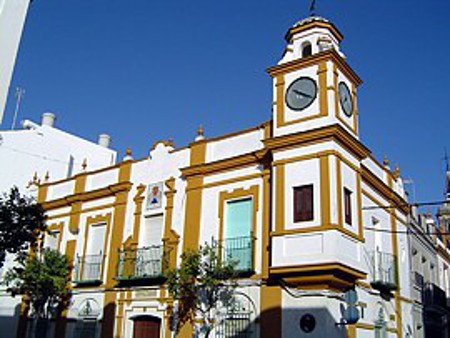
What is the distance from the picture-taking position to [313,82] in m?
14.8

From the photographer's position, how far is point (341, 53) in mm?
15906

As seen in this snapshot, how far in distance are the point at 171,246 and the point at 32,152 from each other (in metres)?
12.7

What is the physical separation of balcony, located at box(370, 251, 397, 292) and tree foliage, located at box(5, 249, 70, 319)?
11.1 metres

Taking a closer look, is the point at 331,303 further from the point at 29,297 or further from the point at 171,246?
the point at 29,297

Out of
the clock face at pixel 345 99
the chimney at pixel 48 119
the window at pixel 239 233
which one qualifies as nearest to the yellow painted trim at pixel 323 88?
the clock face at pixel 345 99

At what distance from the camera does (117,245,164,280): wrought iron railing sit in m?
16.7

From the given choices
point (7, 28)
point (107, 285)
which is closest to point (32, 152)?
point (107, 285)

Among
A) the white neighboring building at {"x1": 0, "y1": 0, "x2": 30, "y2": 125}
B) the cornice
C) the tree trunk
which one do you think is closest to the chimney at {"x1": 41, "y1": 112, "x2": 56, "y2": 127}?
the cornice

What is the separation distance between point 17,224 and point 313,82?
8.94 meters

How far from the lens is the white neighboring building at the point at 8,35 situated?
271 cm

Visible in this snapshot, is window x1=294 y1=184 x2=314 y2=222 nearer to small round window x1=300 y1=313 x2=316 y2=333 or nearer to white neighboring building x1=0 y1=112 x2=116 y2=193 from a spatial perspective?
small round window x1=300 y1=313 x2=316 y2=333

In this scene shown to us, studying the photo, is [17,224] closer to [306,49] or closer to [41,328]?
[41,328]

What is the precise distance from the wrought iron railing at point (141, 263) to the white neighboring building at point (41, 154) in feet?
23.7

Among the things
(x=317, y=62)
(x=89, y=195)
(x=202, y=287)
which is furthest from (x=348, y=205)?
(x=89, y=195)
